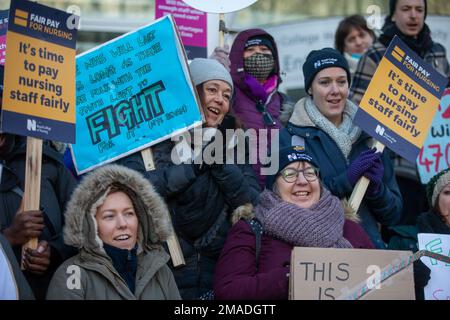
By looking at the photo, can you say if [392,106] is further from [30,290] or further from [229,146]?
[30,290]

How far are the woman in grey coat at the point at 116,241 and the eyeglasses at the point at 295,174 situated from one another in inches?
31.2

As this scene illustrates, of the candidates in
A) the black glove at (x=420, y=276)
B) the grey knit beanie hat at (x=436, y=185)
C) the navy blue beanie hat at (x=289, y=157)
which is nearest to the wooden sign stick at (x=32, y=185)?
→ the navy blue beanie hat at (x=289, y=157)

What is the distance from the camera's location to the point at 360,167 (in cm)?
713

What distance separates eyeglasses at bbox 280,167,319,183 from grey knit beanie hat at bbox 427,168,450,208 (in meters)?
1.05

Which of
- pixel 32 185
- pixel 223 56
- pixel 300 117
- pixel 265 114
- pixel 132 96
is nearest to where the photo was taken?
pixel 32 185

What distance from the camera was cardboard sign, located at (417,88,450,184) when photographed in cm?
850

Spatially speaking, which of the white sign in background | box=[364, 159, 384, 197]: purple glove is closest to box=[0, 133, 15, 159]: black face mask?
box=[364, 159, 384, 197]: purple glove

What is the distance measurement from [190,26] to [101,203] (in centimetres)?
310

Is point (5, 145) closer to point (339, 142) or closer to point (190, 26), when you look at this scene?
point (339, 142)

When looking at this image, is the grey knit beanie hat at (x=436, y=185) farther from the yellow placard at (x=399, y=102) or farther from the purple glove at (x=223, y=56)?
the purple glove at (x=223, y=56)

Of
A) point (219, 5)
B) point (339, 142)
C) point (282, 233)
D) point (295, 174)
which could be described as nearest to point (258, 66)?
point (219, 5)

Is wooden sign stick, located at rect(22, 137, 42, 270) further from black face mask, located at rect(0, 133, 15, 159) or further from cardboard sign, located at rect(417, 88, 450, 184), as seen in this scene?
cardboard sign, located at rect(417, 88, 450, 184)

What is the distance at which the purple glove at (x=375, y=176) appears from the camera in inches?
281
